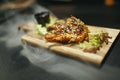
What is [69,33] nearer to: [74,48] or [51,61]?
[74,48]

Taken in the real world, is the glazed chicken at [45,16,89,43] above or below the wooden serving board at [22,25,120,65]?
above

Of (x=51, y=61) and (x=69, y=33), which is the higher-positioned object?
(x=69, y=33)

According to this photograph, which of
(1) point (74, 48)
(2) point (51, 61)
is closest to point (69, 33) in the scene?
(1) point (74, 48)

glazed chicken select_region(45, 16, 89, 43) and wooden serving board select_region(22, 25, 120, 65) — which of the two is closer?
wooden serving board select_region(22, 25, 120, 65)

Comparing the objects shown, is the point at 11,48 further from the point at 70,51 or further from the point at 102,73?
the point at 102,73

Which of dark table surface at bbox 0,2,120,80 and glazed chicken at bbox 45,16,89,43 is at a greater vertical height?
glazed chicken at bbox 45,16,89,43
